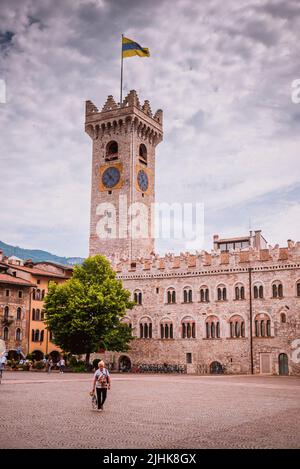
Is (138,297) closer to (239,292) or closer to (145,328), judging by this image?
(145,328)

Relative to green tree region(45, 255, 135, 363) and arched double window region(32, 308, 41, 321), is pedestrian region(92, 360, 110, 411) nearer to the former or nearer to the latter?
green tree region(45, 255, 135, 363)

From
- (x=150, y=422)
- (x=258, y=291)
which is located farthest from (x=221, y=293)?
(x=150, y=422)

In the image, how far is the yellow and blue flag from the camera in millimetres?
67438

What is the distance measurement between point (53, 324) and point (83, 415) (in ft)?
115

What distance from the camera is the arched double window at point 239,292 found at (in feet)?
176

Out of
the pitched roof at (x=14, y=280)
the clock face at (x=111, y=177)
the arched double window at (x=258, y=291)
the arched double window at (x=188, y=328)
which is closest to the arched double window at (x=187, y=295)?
the arched double window at (x=188, y=328)

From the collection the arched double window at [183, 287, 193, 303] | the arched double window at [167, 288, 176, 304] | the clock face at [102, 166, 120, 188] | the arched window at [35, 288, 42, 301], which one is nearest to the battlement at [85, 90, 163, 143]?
the clock face at [102, 166, 120, 188]

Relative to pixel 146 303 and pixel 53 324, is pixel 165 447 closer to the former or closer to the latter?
pixel 53 324

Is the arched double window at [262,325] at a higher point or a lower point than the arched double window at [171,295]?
lower

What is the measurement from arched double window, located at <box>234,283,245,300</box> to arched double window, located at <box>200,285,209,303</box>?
3185mm

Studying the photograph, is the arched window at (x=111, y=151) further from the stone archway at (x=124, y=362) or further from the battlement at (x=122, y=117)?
the stone archway at (x=124, y=362)

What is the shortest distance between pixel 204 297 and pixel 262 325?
6878mm

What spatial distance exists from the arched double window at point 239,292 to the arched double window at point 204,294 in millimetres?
3185
